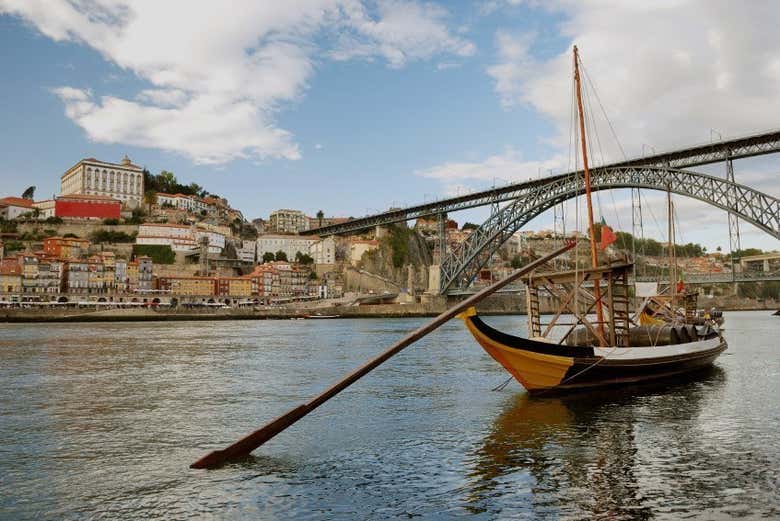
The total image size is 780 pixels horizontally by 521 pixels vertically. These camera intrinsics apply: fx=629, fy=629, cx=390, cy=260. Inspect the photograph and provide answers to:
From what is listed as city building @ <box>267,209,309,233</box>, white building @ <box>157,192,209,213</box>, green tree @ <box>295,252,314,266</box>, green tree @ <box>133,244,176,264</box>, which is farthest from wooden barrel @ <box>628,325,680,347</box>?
city building @ <box>267,209,309,233</box>

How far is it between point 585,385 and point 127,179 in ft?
308

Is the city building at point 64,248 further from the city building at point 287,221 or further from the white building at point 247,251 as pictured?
the city building at point 287,221

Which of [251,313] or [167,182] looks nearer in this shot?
[251,313]

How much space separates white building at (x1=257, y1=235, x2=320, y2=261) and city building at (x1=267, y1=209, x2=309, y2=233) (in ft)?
51.9

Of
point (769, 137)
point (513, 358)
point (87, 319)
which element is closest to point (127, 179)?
point (87, 319)

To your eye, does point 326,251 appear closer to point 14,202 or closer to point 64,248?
point 64,248

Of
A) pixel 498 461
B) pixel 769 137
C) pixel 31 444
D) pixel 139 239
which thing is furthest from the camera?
pixel 139 239

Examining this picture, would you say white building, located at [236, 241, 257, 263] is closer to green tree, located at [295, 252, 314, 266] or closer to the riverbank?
green tree, located at [295, 252, 314, 266]

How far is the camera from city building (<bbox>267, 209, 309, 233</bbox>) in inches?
4309

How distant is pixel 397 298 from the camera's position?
242 ft

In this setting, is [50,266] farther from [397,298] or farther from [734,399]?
[734,399]

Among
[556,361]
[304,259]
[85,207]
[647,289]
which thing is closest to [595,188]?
[647,289]

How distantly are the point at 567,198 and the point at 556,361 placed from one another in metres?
35.7

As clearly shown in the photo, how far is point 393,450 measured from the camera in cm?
745
